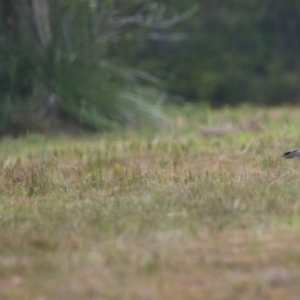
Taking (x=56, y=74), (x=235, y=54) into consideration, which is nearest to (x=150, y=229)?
(x=56, y=74)

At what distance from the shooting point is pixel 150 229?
255 inches

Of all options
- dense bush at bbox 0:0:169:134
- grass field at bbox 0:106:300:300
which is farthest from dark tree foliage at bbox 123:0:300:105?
grass field at bbox 0:106:300:300

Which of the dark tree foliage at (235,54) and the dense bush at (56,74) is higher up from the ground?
the dense bush at (56,74)

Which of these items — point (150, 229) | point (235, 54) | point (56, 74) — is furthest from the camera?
point (235, 54)

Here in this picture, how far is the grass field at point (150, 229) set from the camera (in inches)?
210

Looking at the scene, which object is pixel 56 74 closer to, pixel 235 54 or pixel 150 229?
pixel 150 229

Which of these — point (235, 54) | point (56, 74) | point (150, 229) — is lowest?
point (235, 54)

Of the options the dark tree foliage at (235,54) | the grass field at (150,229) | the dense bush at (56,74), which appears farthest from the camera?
the dark tree foliage at (235,54)

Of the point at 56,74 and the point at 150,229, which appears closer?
the point at 150,229

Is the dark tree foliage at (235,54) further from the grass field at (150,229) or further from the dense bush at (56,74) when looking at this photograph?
the grass field at (150,229)

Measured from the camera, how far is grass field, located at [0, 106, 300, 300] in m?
5.34

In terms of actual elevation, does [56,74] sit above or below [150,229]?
below

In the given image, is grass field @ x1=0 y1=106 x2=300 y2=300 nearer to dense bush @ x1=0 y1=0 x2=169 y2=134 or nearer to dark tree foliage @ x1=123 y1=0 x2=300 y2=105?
dense bush @ x1=0 y1=0 x2=169 y2=134

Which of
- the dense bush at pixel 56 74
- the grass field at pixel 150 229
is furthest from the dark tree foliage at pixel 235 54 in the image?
the grass field at pixel 150 229
